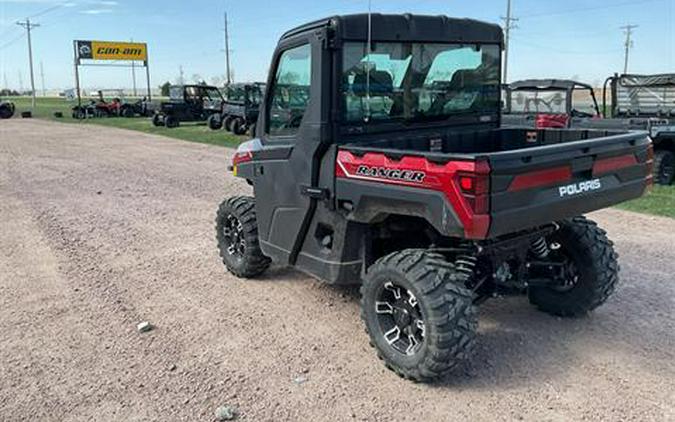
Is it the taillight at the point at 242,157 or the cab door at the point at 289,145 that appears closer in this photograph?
the cab door at the point at 289,145

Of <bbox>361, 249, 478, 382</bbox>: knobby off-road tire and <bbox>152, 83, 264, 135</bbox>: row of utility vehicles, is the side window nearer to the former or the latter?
<bbox>361, 249, 478, 382</bbox>: knobby off-road tire

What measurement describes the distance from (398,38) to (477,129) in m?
1.08

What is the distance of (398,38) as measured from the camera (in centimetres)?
431

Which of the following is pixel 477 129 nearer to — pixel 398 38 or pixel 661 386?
pixel 398 38

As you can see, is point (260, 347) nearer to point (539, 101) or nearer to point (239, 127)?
point (539, 101)

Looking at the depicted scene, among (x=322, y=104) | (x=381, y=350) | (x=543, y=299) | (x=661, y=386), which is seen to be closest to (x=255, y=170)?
(x=322, y=104)

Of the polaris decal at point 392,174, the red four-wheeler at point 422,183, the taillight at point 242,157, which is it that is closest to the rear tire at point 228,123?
the taillight at point 242,157

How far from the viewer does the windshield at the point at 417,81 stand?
4227 mm

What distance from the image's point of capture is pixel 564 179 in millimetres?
3584

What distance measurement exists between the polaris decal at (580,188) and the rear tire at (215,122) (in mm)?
23760

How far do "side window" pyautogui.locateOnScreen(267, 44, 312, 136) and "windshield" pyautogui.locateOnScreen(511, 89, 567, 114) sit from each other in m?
8.67

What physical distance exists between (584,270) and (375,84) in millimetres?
2052

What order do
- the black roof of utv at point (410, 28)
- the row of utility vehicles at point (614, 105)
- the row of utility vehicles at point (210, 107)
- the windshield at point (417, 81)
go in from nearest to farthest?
the black roof of utv at point (410, 28)
the windshield at point (417, 81)
the row of utility vehicles at point (614, 105)
the row of utility vehicles at point (210, 107)

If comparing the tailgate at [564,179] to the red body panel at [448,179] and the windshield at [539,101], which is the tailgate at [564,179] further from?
the windshield at [539,101]
